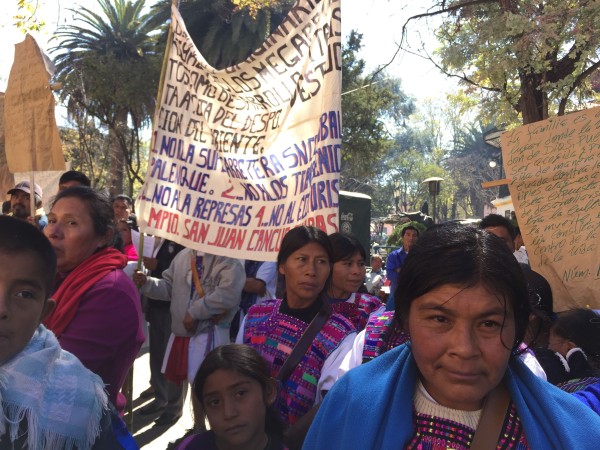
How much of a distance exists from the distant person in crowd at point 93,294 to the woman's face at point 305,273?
33.1 inches

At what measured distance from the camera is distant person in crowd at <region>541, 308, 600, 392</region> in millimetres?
2520

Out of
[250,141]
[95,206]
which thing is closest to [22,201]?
[250,141]

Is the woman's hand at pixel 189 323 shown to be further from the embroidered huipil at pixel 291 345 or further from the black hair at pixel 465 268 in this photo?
the black hair at pixel 465 268

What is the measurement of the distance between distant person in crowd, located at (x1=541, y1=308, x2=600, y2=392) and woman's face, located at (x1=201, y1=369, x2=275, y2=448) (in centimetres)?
113

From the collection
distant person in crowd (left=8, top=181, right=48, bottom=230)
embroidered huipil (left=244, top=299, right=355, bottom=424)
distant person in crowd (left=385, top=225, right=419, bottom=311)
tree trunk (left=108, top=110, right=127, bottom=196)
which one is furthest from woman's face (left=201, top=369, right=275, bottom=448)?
tree trunk (left=108, top=110, right=127, bottom=196)

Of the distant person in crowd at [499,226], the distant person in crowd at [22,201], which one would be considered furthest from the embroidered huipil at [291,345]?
the distant person in crowd at [22,201]

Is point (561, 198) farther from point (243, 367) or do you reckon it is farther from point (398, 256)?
point (398, 256)

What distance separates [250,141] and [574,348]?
247 centimetres

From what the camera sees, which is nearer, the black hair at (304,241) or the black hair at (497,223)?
the black hair at (304,241)

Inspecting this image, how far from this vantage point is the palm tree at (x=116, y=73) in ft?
74.4

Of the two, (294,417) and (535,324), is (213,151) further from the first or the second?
(535,324)

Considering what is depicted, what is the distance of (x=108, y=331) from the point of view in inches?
93.8

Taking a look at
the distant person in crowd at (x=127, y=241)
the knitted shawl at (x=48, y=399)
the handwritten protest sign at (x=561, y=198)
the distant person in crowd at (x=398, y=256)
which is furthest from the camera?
the distant person in crowd at (x=398, y=256)

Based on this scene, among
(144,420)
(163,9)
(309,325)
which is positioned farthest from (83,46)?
(309,325)
